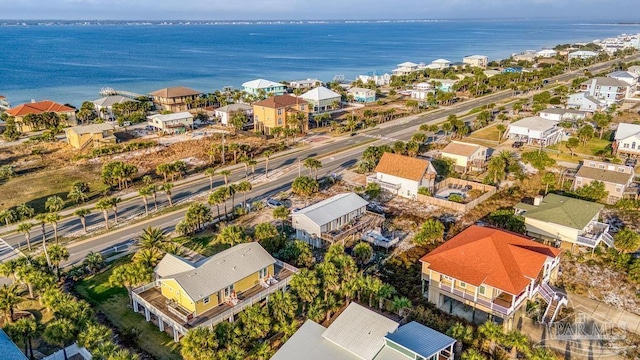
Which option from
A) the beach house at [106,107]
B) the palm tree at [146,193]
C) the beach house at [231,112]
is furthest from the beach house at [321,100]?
the palm tree at [146,193]

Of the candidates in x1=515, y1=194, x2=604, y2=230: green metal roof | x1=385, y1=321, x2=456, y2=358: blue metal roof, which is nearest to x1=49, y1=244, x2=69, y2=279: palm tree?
x1=385, y1=321, x2=456, y2=358: blue metal roof

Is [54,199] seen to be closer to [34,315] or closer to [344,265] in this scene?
[34,315]

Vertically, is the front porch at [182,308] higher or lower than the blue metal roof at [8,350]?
lower

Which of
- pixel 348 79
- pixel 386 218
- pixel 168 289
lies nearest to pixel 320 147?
pixel 386 218

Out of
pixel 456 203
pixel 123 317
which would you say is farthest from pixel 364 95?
pixel 123 317

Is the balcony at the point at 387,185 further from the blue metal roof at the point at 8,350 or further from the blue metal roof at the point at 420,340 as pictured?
the blue metal roof at the point at 8,350

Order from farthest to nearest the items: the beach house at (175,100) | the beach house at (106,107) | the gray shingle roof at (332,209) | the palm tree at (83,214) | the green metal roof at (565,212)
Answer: the beach house at (175,100) < the beach house at (106,107) < the palm tree at (83,214) < the gray shingle roof at (332,209) < the green metal roof at (565,212)

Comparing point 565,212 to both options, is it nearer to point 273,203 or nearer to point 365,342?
point 365,342
